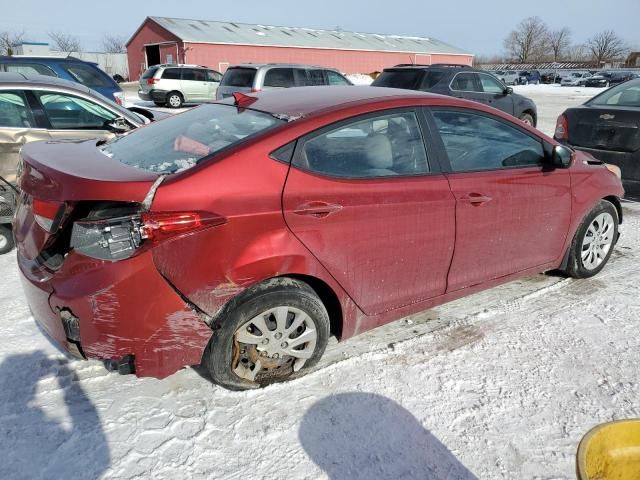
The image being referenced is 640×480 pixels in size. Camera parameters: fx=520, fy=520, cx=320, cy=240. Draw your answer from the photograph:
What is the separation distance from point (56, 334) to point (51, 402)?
434mm

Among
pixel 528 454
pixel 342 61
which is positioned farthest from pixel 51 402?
pixel 342 61

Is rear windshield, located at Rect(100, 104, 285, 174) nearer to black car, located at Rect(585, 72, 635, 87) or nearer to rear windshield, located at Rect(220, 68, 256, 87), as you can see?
rear windshield, located at Rect(220, 68, 256, 87)

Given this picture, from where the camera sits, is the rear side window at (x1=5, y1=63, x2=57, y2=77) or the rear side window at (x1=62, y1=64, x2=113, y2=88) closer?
the rear side window at (x1=5, y1=63, x2=57, y2=77)

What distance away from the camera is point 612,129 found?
627 centimetres

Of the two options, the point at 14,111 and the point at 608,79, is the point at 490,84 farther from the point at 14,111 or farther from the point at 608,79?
the point at 608,79

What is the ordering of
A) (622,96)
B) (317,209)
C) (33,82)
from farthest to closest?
1. (622,96)
2. (33,82)
3. (317,209)

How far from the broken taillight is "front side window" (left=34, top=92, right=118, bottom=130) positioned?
10.6 ft

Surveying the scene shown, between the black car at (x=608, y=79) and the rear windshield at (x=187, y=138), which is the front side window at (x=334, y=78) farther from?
the black car at (x=608, y=79)

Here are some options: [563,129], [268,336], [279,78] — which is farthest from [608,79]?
[268,336]

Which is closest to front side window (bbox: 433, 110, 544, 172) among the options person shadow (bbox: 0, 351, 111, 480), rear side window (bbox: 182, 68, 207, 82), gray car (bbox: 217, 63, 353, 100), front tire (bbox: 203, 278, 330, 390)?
front tire (bbox: 203, 278, 330, 390)

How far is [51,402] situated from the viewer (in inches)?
108

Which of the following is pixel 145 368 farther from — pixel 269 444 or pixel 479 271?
pixel 479 271

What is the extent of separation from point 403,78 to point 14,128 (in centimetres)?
772

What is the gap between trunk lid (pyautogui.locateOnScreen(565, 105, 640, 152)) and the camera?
20.0ft
